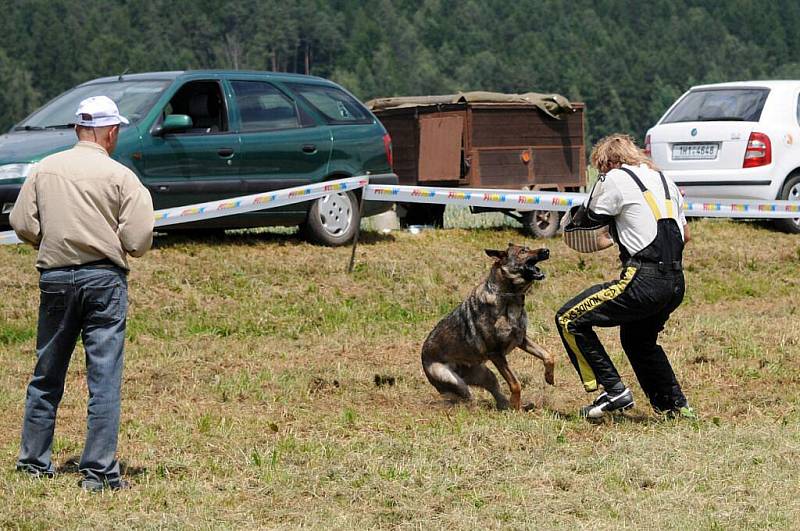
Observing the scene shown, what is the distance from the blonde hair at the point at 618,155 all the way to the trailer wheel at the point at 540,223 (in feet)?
25.9

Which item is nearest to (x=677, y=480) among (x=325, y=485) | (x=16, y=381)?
(x=325, y=485)

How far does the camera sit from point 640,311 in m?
6.96

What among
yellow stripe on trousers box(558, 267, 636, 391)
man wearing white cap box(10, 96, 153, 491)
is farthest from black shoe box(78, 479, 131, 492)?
yellow stripe on trousers box(558, 267, 636, 391)

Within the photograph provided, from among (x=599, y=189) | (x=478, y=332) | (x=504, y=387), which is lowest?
(x=504, y=387)

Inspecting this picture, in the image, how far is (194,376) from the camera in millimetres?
8867

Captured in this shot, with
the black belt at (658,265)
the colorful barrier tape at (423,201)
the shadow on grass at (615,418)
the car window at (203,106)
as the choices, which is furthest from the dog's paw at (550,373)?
the car window at (203,106)

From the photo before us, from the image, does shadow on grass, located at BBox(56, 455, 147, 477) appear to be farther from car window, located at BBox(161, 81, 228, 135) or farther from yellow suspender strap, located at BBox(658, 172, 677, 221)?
car window, located at BBox(161, 81, 228, 135)

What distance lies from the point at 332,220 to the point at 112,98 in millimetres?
2507

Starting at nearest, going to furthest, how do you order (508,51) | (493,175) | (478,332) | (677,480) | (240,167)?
(677,480)
(478,332)
(240,167)
(493,175)
(508,51)

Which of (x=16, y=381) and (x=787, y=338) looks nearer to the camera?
(x=16, y=381)

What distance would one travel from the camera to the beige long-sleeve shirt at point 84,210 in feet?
18.6

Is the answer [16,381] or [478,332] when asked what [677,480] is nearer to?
[478,332]

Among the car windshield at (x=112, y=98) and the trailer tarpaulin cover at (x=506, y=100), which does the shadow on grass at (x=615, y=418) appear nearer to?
the car windshield at (x=112, y=98)

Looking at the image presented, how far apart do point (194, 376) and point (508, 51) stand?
13550 centimetres
